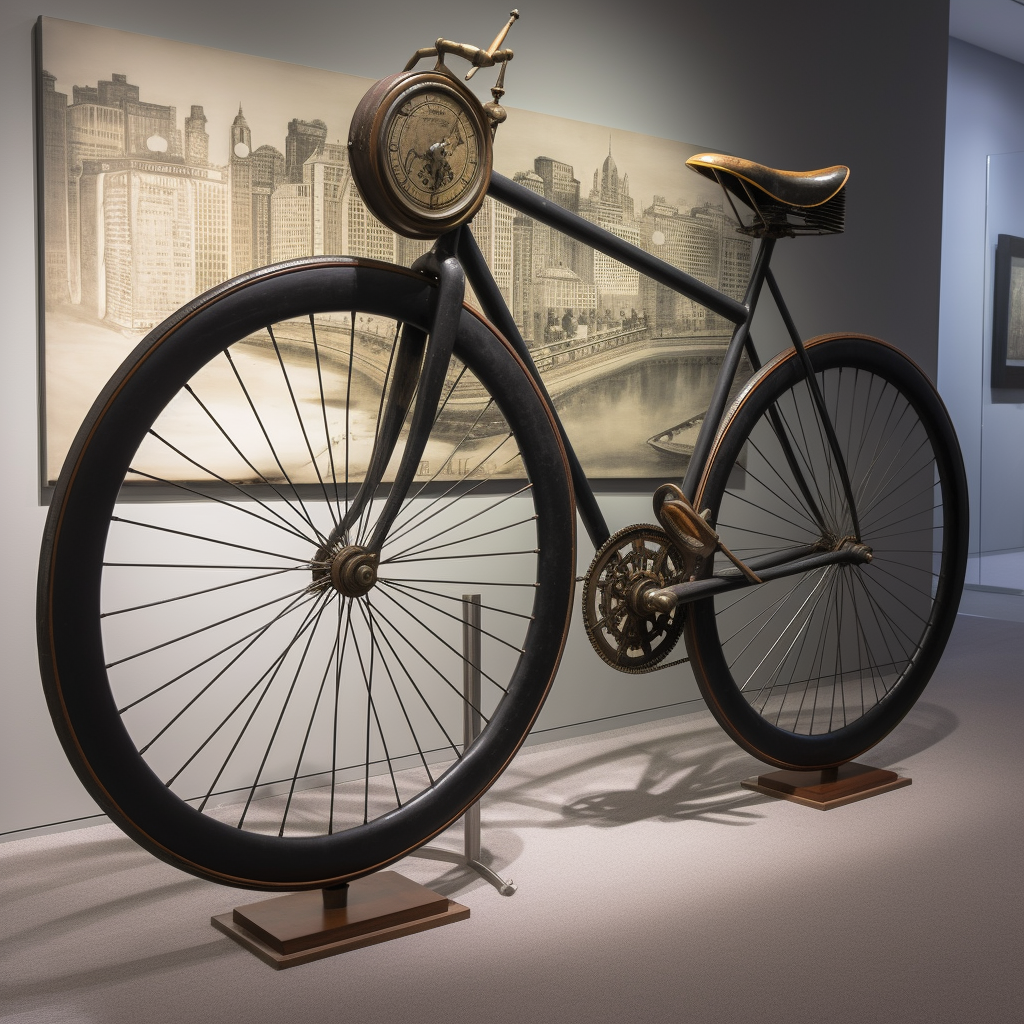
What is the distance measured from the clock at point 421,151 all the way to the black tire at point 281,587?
0.10 metres

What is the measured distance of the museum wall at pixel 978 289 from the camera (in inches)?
202

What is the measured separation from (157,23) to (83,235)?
18.0 inches

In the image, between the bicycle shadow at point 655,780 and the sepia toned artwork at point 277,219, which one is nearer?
the sepia toned artwork at point 277,219

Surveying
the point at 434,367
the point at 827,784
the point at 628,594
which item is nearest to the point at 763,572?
Answer: the point at 628,594

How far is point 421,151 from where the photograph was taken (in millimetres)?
1732

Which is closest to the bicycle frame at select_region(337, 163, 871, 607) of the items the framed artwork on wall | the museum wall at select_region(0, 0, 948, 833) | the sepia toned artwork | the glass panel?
the sepia toned artwork

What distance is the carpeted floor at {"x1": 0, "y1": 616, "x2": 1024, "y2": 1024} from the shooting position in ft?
5.37

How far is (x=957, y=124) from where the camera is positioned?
6.16 meters

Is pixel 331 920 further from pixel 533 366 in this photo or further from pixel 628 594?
pixel 533 366

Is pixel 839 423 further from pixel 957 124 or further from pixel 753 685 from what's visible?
Result: pixel 957 124

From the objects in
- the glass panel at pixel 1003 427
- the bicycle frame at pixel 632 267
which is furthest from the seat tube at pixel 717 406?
the glass panel at pixel 1003 427

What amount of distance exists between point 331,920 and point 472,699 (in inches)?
18.1

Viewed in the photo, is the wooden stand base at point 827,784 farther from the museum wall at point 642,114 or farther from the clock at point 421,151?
the clock at point 421,151

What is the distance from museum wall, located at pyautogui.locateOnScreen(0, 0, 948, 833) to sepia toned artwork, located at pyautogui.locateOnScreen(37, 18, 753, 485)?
5cm
